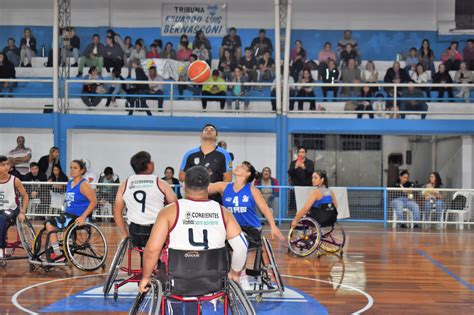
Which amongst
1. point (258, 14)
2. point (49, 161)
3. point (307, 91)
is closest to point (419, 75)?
point (307, 91)

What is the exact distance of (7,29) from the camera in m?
19.8

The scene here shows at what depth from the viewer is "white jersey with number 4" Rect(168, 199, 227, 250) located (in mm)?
4520

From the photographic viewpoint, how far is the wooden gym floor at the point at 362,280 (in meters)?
6.95

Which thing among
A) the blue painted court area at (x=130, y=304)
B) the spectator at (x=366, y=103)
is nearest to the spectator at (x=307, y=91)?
the spectator at (x=366, y=103)

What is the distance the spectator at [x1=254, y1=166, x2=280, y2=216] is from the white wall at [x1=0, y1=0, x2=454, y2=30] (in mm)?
6573

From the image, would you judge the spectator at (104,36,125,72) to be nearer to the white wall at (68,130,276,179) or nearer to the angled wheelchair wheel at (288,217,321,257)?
the white wall at (68,130,276,179)

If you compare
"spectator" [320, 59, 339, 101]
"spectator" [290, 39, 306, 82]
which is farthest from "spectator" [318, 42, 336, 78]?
Result: "spectator" [290, 39, 306, 82]

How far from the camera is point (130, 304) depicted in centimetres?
686

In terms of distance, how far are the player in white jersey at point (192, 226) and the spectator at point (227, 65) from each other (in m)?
12.4

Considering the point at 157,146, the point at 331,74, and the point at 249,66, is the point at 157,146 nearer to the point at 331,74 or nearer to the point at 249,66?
the point at 249,66

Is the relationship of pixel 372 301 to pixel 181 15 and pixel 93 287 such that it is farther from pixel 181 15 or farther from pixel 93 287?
pixel 181 15

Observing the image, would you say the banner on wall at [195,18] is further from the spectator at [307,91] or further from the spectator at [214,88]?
the spectator at [307,91]

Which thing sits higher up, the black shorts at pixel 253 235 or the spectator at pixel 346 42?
the spectator at pixel 346 42

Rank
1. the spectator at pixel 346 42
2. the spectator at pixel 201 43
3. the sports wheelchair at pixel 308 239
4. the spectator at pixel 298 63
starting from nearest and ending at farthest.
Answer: the sports wheelchair at pixel 308 239
the spectator at pixel 298 63
the spectator at pixel 201 43
the spectator at pixel 346 42
